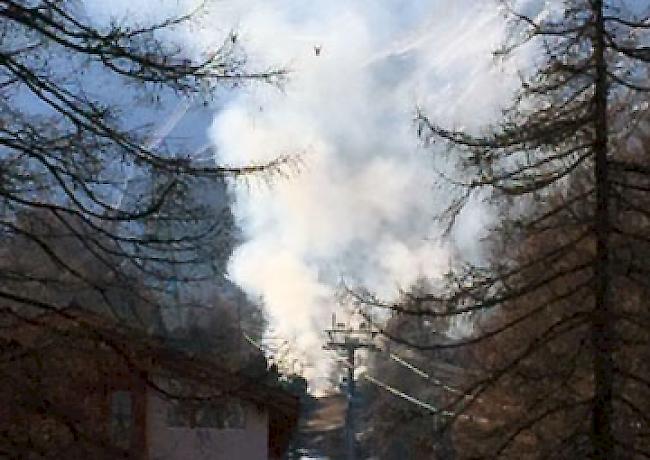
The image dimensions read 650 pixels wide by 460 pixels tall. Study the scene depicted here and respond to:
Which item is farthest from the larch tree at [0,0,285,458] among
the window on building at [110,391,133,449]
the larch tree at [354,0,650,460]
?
the window on building at [110,391,133,449]

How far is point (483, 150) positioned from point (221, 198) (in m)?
3.61

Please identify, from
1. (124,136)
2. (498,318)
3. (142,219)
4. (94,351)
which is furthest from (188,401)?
(498,318)

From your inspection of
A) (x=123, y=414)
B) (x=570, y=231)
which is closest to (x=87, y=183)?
(x=570, y=231)

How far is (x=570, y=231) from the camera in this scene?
1024 cm

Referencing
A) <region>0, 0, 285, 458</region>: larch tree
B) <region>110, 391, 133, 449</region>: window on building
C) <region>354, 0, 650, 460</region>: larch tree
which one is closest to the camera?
<region>0, 0, 285, 458</region>: larch tree

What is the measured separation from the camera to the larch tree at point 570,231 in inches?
378

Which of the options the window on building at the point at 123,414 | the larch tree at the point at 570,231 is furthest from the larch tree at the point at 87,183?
the window on building at the point at 123,414

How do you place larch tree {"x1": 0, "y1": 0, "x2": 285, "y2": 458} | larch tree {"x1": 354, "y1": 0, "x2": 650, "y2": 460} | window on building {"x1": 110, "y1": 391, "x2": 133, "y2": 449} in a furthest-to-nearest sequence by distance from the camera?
A: window on building {"x1": 110, "y1": 391, "x2": 133, "y2": 449} → larch tree {"x1": 354, "y1": 0, "x2": 650, "y2": 460} → larch tree {"x1": 0, "y1": 0, "x2": 285, "y2": 458}

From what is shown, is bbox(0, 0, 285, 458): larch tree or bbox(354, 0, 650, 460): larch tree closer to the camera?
bbox(0, 0, 285, 458): larch tree

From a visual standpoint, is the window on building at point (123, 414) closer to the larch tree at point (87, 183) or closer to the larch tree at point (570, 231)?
the larch tree at point (570, 231)

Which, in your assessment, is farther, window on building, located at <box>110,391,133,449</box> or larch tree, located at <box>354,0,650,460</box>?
window on building, located at <box>110,391,133,449</box>

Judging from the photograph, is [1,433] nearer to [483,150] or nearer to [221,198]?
[221,198]

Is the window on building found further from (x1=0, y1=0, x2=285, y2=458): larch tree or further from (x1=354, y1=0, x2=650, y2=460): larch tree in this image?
(x1=0, y1=0, x2=285, y2=458): larch tree

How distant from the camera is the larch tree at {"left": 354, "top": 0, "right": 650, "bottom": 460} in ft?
31.5
